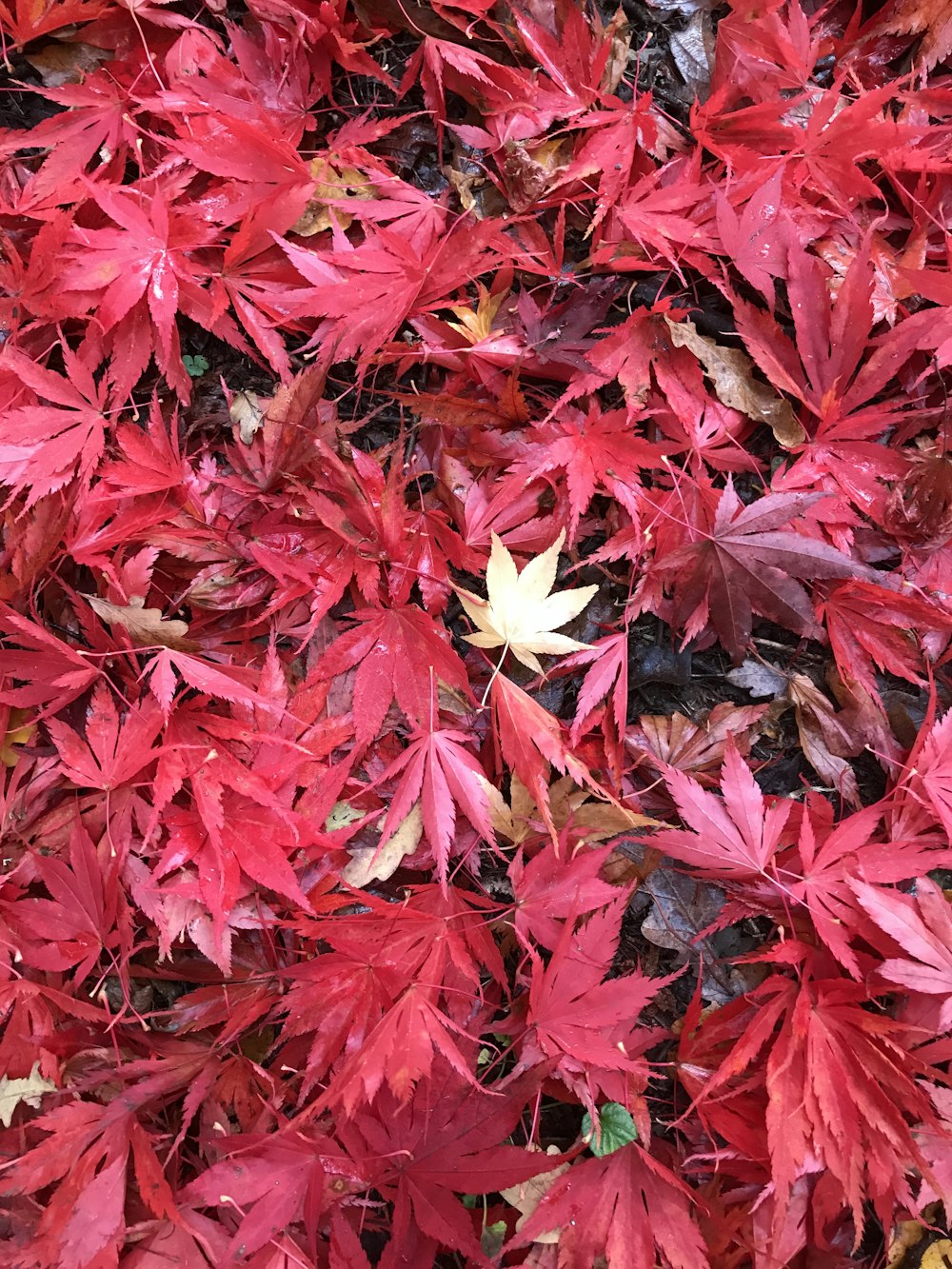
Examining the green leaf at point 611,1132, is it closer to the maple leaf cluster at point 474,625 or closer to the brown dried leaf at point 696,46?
the maple leaf cluster at point 474,625

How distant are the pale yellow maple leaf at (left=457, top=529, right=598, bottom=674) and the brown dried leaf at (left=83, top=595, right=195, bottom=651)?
379 millimetres

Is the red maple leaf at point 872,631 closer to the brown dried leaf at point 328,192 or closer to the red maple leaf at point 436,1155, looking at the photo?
the red maple leaf at point 436,1155

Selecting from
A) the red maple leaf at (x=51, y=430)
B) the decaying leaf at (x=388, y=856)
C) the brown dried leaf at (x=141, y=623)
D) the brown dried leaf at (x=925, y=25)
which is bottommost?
the decaying leaf at (x=388, y=856)

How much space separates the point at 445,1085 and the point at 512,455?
821 millimetres

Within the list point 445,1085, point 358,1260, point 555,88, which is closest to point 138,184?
point 555,88

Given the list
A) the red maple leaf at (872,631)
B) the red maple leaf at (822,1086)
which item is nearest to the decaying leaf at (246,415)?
the red maple leaf at (872,631)

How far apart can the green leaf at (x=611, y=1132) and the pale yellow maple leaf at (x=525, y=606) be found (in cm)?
59

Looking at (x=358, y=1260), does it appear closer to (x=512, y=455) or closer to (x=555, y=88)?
(x=512, y=455)

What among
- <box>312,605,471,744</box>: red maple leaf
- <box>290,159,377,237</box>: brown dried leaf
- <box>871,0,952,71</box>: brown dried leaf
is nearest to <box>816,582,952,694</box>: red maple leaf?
<box>312,605,471,744</box>: red maple leaf

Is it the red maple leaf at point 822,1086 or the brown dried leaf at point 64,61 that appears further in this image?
the brown dried leaf at point 64,61

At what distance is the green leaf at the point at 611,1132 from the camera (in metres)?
0.97

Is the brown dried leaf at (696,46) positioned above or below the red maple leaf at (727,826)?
above

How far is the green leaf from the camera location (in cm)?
97

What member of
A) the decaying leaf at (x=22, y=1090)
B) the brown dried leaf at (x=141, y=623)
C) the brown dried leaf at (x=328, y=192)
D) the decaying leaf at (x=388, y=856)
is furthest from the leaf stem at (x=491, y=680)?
the decaying leaf at (x=22, y=1090)
